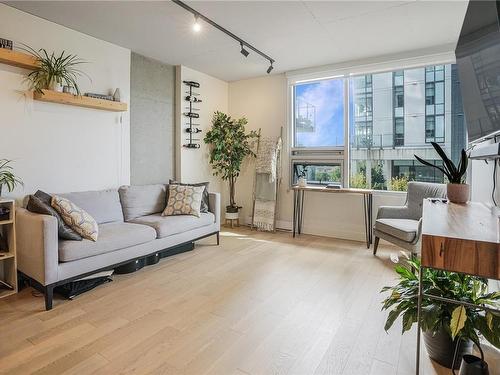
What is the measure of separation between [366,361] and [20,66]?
372cm

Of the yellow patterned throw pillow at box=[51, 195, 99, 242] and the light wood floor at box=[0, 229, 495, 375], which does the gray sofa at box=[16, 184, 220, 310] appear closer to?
the yellow patterned throw pillow at box=[51, 195, 99, 242]

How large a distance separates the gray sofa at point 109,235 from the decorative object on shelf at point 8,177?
0.33m

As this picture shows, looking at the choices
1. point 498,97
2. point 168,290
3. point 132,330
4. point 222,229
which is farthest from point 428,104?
point 132,330

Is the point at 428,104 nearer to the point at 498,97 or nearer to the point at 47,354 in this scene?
the point at 498,97

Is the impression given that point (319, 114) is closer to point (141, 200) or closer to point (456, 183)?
Result: point (456, 183)

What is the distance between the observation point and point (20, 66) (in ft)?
9.29

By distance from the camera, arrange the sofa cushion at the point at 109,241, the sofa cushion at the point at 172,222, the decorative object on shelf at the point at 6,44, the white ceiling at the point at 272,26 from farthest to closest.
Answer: the sofa cushion at the point at 172,222 < the white ceiling at the point at 272,26 < the decorative object on shelf at the point at 6,44 < the sofa cushion at the point at 109,241

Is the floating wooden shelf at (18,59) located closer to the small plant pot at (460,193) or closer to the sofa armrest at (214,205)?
the sofa armrest at (214,205)

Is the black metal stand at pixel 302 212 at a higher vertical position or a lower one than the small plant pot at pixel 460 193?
lower

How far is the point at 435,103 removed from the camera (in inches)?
155

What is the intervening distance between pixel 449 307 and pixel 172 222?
2.65m

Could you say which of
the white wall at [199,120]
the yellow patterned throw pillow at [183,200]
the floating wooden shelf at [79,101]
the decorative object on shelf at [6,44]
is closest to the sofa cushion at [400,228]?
the yellow patterned throw pillow at [183,200]

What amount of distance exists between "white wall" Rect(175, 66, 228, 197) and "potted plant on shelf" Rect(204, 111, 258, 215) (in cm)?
13

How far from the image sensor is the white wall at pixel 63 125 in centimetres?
282
